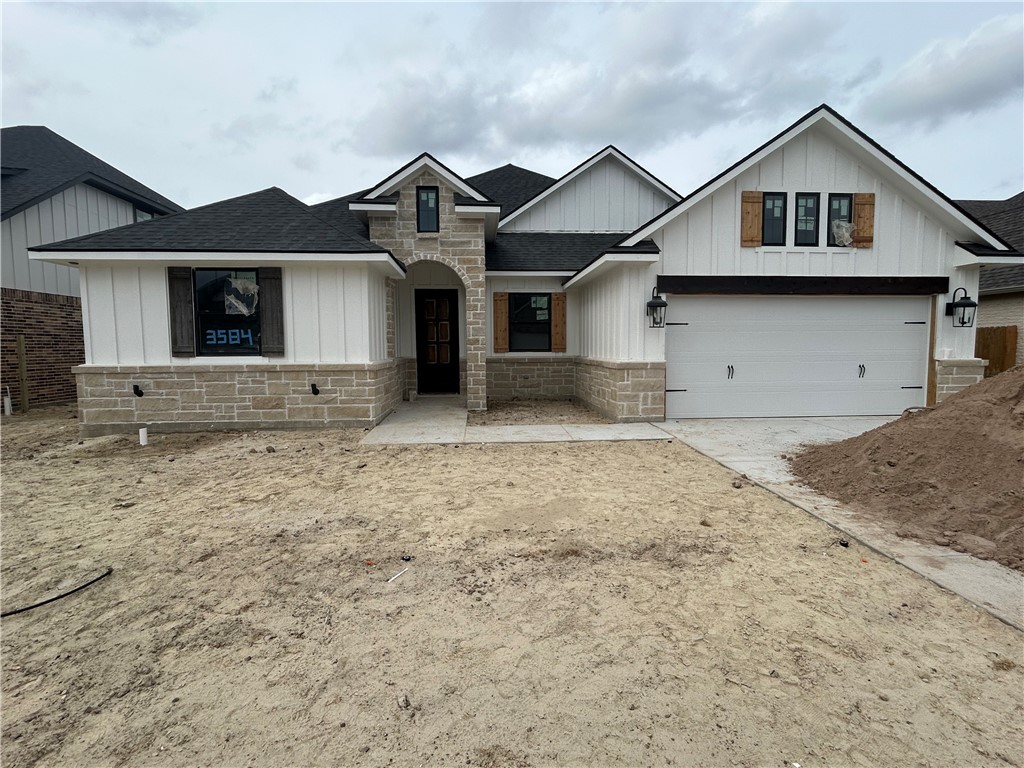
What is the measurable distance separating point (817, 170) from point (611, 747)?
1097cm

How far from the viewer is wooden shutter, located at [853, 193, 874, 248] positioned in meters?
9.73

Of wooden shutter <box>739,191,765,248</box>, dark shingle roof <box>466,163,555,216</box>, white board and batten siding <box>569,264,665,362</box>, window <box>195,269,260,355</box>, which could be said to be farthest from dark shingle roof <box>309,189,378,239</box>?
wooden shutter <box>739,191,765,248</box>

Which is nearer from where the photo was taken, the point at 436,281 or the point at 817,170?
the point at 817,170

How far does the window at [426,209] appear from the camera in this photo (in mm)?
11109

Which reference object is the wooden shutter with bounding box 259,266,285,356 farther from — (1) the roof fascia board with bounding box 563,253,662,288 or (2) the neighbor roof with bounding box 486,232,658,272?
(1) the roof fascia board with bounding box 563,253,662,288

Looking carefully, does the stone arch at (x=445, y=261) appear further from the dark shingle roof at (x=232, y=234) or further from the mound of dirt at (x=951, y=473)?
the mound of dirt at (x=951, y=473)

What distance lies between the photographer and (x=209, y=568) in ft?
12.2

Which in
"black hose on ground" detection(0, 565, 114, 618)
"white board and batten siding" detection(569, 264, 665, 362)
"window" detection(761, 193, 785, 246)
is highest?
"window" detection(761, 193, 785, 246)

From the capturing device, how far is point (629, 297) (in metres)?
9.56

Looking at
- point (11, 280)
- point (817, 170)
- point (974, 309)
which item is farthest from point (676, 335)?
point (11, 280)

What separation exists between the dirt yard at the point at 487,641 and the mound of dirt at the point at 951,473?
88 centimetres

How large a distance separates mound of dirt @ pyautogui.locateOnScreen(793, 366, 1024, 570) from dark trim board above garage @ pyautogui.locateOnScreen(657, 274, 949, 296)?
4.33 metres

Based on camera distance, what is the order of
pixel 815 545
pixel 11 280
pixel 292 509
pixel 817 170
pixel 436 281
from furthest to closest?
pixel 436 281, pixel 11 280, pixel 817 170, pixel 292 509, pixel 815 545

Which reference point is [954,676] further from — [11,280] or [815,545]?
[11,280]
